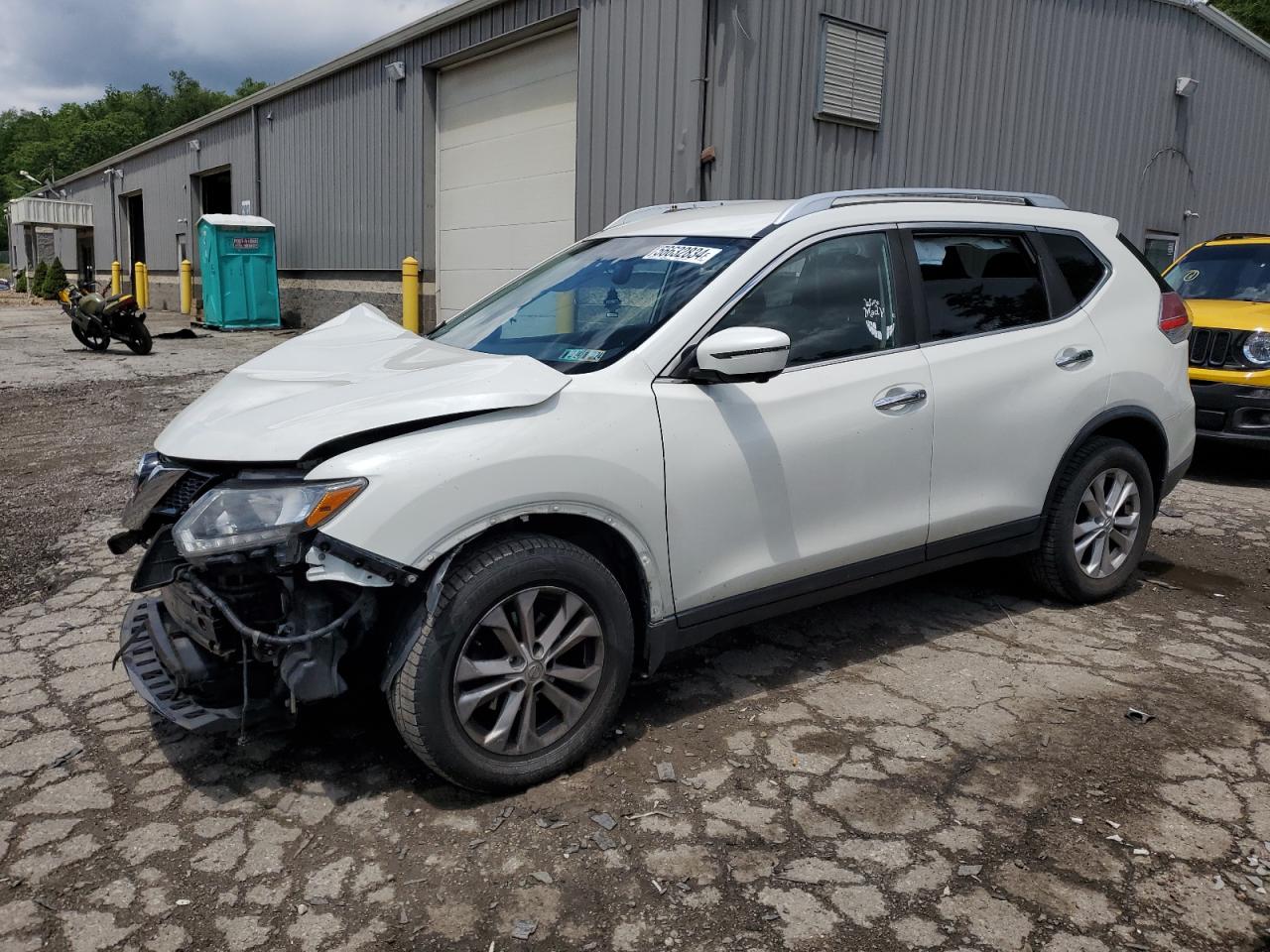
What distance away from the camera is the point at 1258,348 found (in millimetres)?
7570

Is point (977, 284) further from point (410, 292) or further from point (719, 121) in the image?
point (410, 292)

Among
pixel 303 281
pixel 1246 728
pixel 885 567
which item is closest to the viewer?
pixel 1246 728

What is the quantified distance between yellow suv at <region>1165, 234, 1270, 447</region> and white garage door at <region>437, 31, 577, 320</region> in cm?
647

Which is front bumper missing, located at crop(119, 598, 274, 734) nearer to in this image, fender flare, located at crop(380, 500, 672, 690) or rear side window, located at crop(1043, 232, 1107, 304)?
fender flare, located at crop(380, 500, 672, 690)

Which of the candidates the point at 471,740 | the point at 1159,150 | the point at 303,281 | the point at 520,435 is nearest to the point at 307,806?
the point at 471,740

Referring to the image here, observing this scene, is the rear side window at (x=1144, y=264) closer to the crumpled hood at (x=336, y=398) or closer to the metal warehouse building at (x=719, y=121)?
the crumpled hood at (x=336, y=398)

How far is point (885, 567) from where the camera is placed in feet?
12.4

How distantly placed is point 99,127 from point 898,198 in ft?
364

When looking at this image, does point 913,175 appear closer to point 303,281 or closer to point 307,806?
point 307,806

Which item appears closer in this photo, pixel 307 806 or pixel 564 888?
pixel 564 888

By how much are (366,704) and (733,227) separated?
2.18 m

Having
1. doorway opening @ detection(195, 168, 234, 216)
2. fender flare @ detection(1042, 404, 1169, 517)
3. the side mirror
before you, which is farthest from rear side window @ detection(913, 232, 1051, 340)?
doorway opening @ detection(195, 168, 234, 216)

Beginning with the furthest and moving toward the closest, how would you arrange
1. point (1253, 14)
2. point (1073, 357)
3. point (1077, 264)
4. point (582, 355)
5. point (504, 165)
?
point (1253, 14), point (504, 165), point (1077, 264), point (1073, 357), point (582, 355)

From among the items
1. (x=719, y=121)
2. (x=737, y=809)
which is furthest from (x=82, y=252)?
(x=737, y=809)
